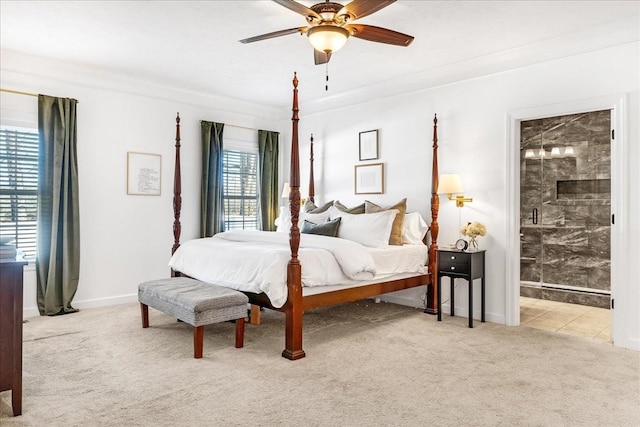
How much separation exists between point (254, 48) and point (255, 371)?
294 cm

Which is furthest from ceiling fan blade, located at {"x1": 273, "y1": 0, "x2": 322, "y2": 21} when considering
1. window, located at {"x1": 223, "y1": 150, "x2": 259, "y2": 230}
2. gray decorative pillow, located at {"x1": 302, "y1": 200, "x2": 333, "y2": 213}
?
window, located at {"x1": 223, "y1": 150, "x2": 259, "y2": 230}

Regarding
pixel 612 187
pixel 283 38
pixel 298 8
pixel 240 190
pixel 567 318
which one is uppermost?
pixel 283 38

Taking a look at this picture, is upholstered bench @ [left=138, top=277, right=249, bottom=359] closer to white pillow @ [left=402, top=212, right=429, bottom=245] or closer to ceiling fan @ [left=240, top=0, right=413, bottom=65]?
ceiling fan @ [left=240, top=0, right=413, bottom=65]

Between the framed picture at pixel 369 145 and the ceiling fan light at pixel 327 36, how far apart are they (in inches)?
104

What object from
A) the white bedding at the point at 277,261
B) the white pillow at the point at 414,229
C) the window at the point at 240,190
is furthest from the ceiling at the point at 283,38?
the white bedding at the point at 277,261

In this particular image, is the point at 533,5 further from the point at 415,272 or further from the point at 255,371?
the point at 255,371

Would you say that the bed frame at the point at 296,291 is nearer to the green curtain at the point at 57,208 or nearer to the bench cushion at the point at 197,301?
the bench cushion at the point at 197,301

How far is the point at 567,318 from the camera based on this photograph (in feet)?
15.6

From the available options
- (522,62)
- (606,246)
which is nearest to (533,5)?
(522,62)

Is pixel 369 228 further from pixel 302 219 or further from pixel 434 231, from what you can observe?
pixel 302 219

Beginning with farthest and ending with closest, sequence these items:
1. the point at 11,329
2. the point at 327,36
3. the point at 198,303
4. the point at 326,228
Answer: the point at 326,228
the point at 198,303
the point at 327,36
the point at 11,329

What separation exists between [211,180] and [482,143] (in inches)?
136

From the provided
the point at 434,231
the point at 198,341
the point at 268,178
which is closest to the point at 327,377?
the point at 198,341

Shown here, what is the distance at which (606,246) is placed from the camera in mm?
5559
